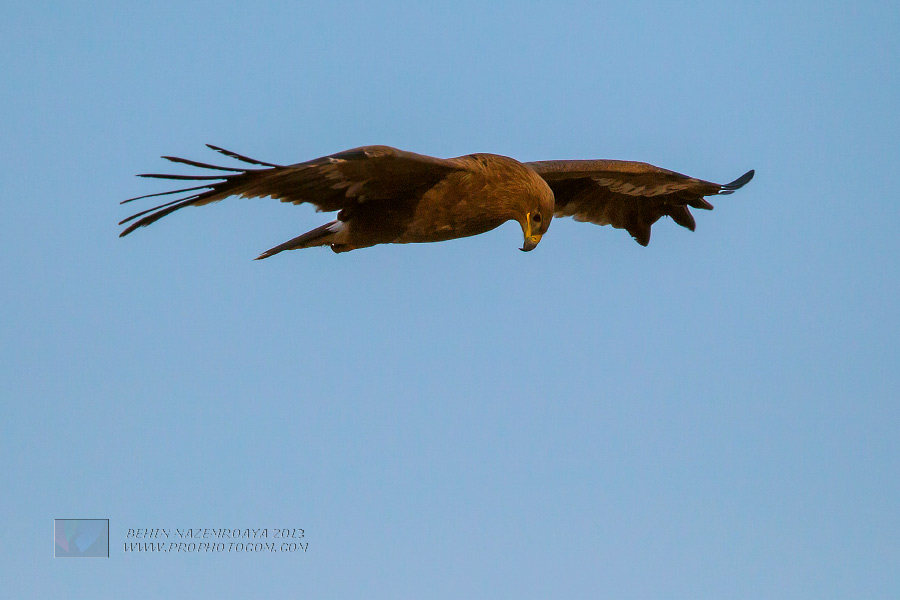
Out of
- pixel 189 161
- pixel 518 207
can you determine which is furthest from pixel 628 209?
pixel 189 161

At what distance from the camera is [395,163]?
26.6 ft

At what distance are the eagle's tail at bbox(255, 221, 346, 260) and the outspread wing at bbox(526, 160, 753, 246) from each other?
243cm

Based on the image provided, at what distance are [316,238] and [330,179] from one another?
2.94 feet

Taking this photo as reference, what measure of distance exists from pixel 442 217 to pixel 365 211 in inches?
24.4

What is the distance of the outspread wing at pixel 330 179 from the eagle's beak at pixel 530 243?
3.31 ft

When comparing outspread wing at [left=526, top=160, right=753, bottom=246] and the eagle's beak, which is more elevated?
outspread wing at [left=526, top=160, right=753, bottom=246]

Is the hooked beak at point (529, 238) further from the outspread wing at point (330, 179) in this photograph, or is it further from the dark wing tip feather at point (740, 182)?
the dark wing tip feather at point (740, 182)

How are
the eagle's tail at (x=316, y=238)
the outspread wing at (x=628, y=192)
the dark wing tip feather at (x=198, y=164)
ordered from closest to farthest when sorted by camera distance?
1. the dark wing tip feather at (x=198, y=164)
2. the eagle's tail at (x=316, y=238)
3. the outspread wing at (x=628, y=192)

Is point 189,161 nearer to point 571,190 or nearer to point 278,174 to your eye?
point 278,174

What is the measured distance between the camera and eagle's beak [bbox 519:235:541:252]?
30.0ft

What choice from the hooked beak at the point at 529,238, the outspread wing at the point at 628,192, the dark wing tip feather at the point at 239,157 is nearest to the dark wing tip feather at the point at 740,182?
the outspread wing at the point at 628,192

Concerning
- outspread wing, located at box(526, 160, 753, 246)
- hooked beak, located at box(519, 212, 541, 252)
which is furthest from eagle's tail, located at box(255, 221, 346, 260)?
outspread wing, located at box(526, 160, 753, 246)

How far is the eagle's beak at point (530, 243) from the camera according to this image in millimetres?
9156

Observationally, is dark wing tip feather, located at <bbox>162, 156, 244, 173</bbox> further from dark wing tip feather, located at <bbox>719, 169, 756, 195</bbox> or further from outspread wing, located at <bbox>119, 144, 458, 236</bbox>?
dark wing tip feather, located at <bbox>719, 169, 756, 195</bbox>
